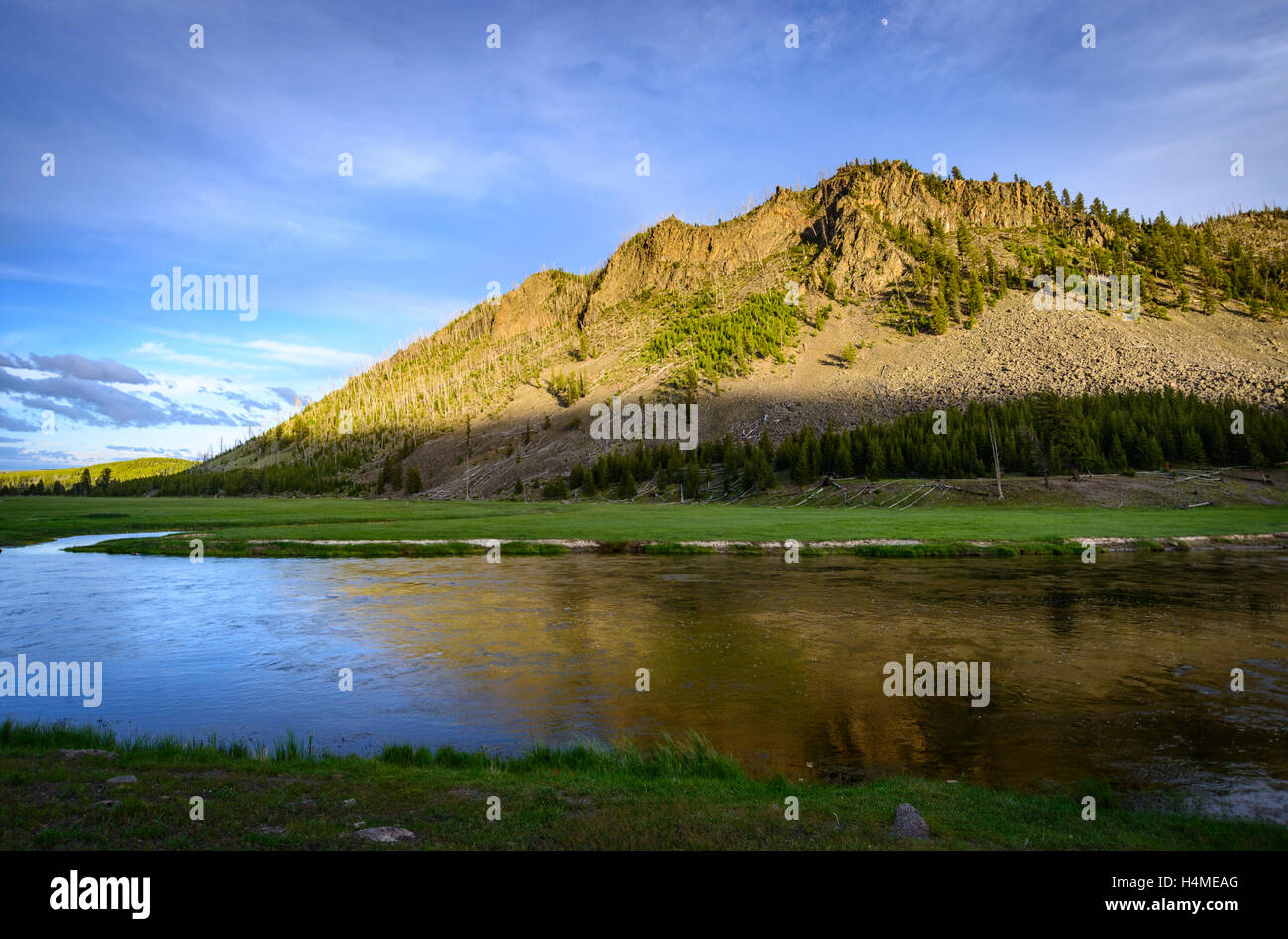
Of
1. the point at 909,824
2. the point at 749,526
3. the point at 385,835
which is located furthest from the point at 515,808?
the point at 749,526

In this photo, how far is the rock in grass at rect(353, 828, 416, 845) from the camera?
7.68 m

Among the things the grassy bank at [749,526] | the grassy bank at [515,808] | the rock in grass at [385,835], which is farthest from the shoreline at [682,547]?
the rock in grass at [385,835]

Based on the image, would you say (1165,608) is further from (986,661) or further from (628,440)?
(628,440)

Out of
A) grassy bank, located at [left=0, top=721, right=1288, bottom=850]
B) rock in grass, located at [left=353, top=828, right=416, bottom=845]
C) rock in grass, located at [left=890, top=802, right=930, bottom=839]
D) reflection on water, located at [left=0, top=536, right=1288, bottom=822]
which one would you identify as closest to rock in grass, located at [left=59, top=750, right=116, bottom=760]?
grassy bank, located at [left=0, top=721, right=1288, bottom=850]

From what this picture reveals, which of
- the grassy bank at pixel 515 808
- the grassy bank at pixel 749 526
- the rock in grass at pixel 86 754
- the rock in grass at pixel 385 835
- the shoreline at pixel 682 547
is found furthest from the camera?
the grassy bank at pixel 749 526

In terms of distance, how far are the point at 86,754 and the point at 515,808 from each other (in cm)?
775

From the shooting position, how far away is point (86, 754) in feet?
37.0

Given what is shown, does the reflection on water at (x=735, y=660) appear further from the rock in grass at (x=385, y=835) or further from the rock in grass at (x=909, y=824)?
the rock in grass at (x=385, y=835)

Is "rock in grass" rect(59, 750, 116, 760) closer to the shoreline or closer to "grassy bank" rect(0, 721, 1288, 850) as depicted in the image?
"grassy bank" rect(0, 721, 1288, 850)

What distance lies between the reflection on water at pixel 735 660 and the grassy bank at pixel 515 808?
2.30 meters

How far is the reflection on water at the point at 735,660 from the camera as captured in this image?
13.6 m

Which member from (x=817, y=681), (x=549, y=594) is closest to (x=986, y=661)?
(x=817, y=681)
